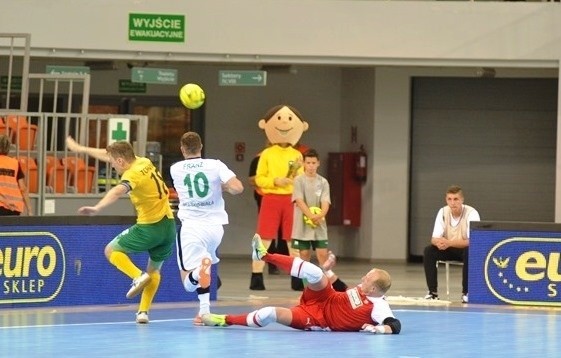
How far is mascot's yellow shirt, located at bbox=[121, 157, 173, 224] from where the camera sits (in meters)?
14.6

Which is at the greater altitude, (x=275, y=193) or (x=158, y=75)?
(x=158, y=75)

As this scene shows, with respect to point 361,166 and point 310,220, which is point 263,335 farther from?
point 361,166

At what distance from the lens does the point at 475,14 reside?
24.0 meters

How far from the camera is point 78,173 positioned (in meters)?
18.9

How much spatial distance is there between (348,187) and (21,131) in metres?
9.96

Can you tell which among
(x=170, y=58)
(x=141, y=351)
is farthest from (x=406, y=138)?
(x=141, y=351)

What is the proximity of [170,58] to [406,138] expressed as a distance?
212 inches

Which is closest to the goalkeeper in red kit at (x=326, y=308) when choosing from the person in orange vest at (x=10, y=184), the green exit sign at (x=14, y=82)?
the person in orange vest at (x=10, y=184)

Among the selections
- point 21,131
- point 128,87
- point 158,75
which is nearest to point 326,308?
point 21,131

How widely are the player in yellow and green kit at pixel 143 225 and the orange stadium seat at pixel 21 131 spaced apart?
3.84 meters

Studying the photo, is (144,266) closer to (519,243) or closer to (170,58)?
(519,243)

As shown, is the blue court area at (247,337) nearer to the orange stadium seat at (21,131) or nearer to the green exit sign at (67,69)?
the orange stadium seat at (21,131)

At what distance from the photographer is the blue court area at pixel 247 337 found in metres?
12.8

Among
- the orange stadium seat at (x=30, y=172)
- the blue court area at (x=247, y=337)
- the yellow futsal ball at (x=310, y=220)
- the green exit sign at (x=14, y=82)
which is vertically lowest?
the blue court area at (x=247, y=337)
